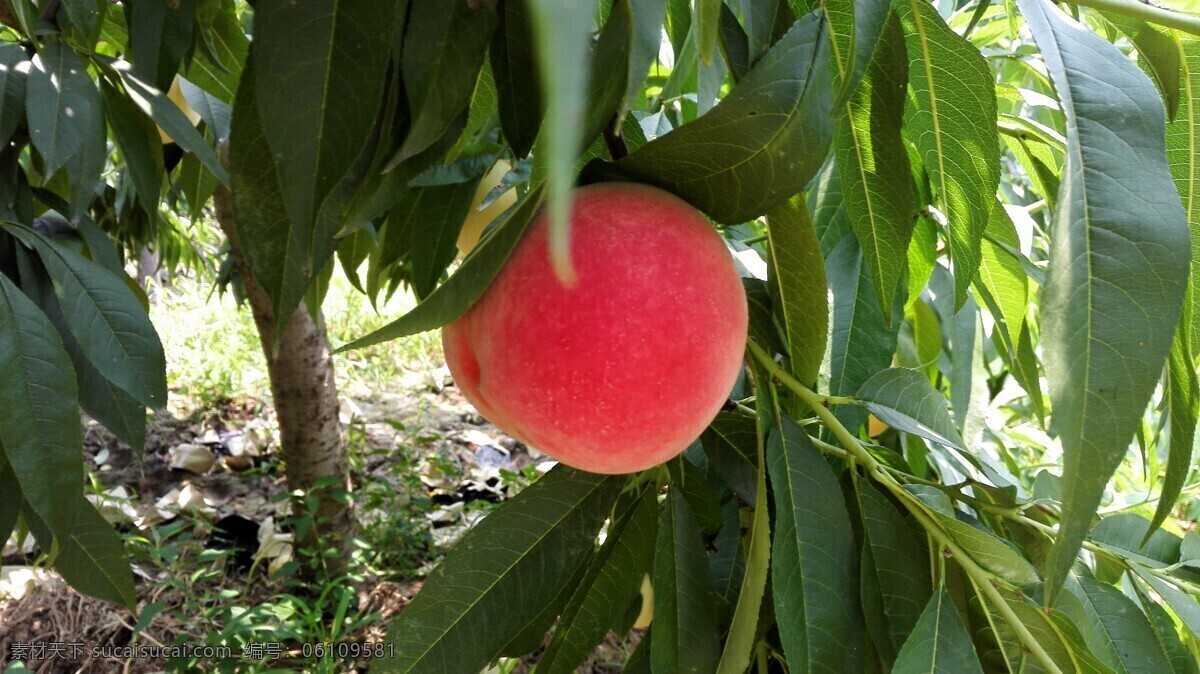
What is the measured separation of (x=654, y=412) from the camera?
0.43 metres

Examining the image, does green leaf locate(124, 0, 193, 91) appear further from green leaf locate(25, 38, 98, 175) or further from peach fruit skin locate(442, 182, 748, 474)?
peach fruit skin locate(442, 182, 748, 474)

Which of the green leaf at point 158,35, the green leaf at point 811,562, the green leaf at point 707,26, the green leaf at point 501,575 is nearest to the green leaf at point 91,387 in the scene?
the green leaf at point 158,35

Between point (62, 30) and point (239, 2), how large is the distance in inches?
27.8

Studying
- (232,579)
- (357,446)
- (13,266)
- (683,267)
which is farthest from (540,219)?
(357,446)

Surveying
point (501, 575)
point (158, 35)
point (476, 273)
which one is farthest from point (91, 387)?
point (476, 273)

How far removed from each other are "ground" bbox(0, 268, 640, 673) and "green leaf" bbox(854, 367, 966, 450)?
25.5 inches

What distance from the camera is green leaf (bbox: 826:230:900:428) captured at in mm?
754

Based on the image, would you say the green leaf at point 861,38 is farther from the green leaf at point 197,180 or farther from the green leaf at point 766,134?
the green leaf at point 197,180

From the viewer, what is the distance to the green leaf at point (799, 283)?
1.74 ft

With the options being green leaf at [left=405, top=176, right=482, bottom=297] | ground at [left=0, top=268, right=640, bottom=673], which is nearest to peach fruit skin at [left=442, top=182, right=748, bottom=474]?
green leaf at [left=405, top=176, right=482, bottom=297]

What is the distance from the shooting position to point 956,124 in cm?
52

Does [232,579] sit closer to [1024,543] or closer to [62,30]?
[62,30]

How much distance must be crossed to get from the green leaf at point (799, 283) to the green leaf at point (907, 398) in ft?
0.31

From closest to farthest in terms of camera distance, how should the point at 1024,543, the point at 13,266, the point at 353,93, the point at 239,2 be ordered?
the point at 353,93
the point at 1024,543
the point at 13,266
the point at 239,2
